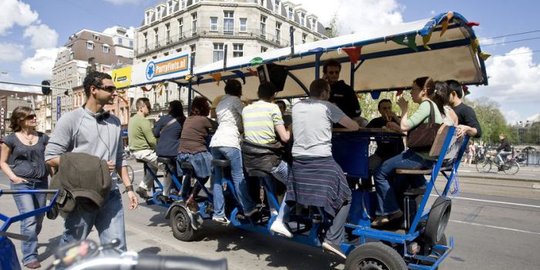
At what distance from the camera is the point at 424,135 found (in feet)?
12.4

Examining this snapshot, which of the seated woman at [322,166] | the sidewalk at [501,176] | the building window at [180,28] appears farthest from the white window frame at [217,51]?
the seated woman at [322,166]

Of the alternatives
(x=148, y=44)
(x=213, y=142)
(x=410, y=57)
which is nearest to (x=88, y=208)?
(x=213, y=142)

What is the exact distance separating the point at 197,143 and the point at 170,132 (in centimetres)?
75

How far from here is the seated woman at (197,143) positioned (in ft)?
18.8

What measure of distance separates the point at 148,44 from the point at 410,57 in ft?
163

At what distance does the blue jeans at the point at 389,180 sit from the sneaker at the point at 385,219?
0.13ft

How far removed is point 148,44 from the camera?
5072 centimetres

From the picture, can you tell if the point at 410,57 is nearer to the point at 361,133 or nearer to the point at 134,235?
the point at 361,133

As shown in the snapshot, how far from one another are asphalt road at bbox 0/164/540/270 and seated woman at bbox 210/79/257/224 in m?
0.64

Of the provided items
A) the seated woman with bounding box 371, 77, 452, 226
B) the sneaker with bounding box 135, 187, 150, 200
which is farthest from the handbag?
the sneaker with bounding box 135, 187, 150, 200

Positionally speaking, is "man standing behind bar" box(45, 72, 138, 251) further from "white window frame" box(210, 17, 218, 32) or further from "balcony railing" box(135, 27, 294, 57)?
"white window frame" box(210, 17, 218, 32)

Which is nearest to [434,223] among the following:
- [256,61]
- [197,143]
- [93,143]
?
[256,61]

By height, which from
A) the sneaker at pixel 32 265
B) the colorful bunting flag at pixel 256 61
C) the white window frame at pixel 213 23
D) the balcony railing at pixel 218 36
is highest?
the white window frame at pixel 213 23

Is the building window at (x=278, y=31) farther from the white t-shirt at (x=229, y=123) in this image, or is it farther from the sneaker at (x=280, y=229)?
the sneaker at (x=280, y=229)
